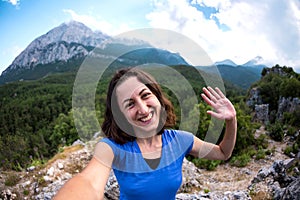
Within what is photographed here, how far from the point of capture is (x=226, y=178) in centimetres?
975

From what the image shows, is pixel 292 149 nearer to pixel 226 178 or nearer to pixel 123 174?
pixel 226 178

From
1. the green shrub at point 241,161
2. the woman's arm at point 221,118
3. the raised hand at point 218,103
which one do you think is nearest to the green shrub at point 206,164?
the green shrub at point 241,161

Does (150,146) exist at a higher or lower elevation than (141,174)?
higher

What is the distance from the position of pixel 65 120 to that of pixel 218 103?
64.1 ft

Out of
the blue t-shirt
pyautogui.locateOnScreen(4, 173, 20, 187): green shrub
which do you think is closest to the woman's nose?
the blue t-shirt

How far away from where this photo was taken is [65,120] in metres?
19.7

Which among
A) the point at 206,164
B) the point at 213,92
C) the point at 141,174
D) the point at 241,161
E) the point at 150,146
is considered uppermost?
the point at 213,92

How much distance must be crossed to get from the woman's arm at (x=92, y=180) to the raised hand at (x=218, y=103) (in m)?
0.73

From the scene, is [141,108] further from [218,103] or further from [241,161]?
[241,161]

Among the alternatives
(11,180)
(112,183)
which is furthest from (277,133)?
(11,180)

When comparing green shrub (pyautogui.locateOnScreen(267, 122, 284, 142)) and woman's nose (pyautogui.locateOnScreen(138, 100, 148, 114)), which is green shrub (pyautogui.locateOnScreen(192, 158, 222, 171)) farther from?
woman's nose (pyautogui.locateOnScreen(138, 100, 148, 114))

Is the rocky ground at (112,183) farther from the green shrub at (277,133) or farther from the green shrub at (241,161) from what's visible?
the green shrub at (277,133)

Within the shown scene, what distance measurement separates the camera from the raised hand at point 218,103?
63.3 inches

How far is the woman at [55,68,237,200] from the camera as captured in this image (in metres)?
1.35
